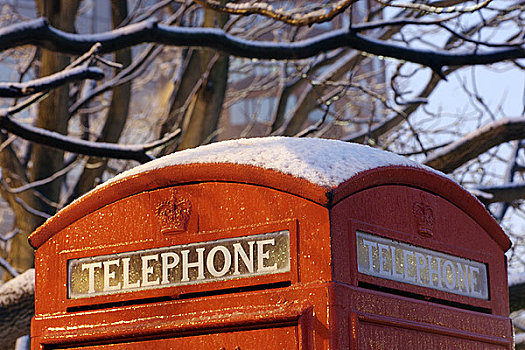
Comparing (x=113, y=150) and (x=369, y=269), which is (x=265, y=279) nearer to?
(x=369, y=269)

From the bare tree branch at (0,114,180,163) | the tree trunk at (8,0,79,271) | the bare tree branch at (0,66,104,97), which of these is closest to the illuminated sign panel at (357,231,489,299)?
the bare tree branch at (0,66,104,97)

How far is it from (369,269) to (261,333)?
37 cm

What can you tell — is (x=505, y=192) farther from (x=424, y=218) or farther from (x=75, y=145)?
(x=424, y=218)

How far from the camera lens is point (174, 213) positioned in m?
2.53

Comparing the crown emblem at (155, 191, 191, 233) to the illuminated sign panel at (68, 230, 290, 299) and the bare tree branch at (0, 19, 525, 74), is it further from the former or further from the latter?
the bare tree branch at (0, 19, 525, 74)

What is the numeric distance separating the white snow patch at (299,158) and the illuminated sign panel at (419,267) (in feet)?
0.69

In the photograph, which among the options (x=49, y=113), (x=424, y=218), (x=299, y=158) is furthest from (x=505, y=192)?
(x=299, y=158)

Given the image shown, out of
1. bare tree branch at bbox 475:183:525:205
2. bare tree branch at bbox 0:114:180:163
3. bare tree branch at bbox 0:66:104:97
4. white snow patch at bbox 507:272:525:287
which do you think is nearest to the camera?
bare tree branch at bbox 0:66:104:97

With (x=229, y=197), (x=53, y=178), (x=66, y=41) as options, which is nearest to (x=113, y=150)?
(x=66, y=41)

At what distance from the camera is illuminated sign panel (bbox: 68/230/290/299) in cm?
235

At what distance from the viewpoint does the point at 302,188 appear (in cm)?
233

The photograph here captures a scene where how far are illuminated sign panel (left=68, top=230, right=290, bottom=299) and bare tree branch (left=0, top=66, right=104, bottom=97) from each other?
259cm

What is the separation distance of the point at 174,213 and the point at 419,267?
0.79 metres

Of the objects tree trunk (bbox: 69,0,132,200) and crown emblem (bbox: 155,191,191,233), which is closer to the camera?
crown emblem (bbox: 155,191,191,233)
